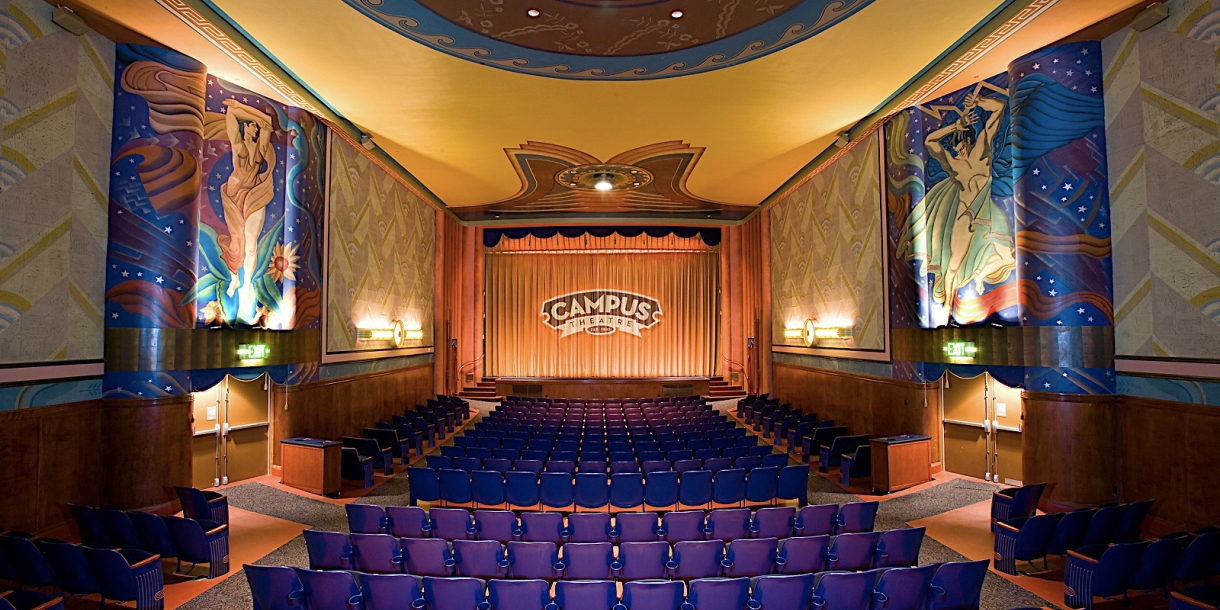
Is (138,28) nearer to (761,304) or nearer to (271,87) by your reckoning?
(271,87)

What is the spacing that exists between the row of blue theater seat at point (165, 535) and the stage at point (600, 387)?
588 inches

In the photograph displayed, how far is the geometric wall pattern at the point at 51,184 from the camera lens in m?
6.92

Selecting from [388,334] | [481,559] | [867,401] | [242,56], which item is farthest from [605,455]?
[242,56]

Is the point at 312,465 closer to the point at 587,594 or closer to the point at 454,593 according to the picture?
the point at 454,593

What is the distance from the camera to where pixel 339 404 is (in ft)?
43.4

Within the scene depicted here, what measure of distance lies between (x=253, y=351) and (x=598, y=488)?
284 inches

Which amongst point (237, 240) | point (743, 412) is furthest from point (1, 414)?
point (743, 412)

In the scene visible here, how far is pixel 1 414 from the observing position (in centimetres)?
675

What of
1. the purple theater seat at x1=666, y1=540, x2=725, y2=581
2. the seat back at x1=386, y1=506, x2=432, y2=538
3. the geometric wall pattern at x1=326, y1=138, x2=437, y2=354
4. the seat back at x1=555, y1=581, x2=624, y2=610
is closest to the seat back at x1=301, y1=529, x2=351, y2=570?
the seat back at x1=386, y1=506, x2=432, y2=538

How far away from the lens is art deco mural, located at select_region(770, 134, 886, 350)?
13227 millimetres

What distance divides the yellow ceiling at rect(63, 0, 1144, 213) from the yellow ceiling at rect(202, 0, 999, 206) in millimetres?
31

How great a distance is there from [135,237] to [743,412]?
16.1m

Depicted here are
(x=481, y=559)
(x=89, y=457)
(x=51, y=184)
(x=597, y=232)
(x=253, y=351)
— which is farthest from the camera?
(x=597, y=232)

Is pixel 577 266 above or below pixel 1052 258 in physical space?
above
